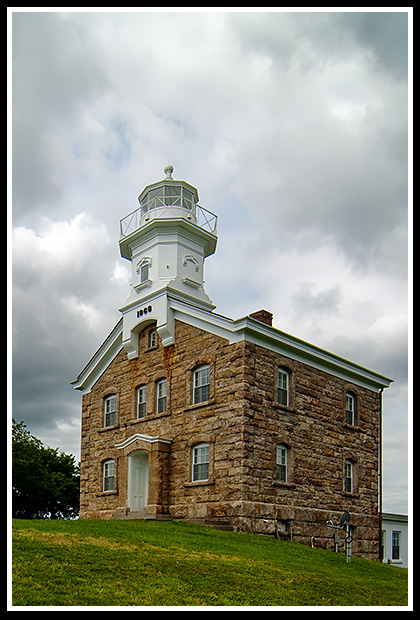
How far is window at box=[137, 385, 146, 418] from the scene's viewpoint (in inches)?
951

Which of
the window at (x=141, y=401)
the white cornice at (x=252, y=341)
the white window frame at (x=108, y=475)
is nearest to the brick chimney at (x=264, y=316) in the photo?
the white cornice at (x=252, y=341)

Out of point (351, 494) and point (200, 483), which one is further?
point (351, 494)

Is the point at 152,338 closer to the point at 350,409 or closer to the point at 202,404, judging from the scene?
the point at 202,404

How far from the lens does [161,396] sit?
76.8ft

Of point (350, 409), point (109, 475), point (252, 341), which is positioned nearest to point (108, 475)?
point (109, 475)

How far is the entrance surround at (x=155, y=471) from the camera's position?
21.4 m

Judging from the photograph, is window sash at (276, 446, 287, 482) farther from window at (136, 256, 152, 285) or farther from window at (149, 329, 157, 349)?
window at (136, 256, 152, 285)

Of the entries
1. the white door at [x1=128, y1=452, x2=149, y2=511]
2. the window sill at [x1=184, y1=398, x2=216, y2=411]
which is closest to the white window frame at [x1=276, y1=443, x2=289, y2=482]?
the window sill at [x1=184, y1=398, x2=216, y2=411]

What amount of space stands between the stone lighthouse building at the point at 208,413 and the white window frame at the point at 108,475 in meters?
0.08

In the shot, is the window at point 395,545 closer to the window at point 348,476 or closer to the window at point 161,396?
the window at point 348,476

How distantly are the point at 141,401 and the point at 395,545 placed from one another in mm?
13247

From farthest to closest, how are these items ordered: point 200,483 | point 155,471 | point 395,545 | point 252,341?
point 395,545 → point 155,471 → point 252,341 → point 200,483
